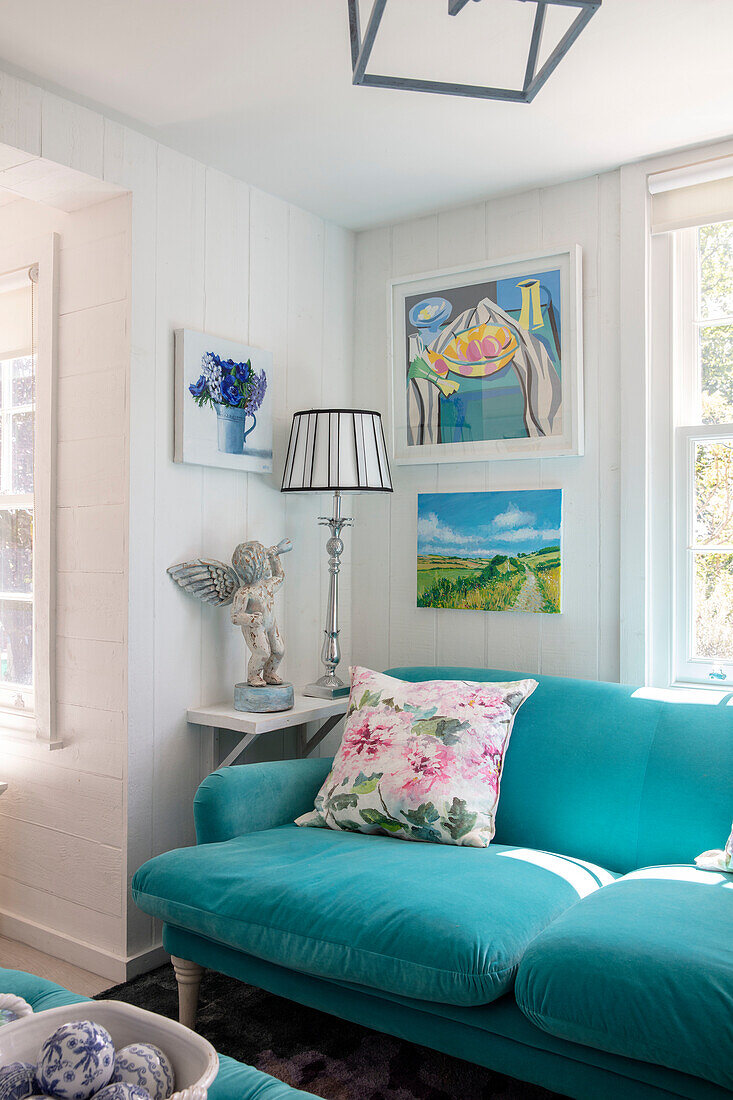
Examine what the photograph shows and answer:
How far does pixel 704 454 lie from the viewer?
2594 millimetres

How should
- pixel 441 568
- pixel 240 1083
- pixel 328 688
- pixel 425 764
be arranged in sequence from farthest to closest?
1. pixel 441 568
2. pixel 328 688
3. pixel 425 764
4. pixel 240 1083

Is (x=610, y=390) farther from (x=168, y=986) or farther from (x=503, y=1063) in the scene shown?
(x=168, y=986)

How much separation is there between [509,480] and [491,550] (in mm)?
244

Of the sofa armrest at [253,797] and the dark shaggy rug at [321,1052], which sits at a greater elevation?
the sofa armrest at [253,797]

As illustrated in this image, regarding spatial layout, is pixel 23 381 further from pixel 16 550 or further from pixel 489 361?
pixel 489 361

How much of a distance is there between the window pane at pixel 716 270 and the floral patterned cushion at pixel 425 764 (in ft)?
4.13

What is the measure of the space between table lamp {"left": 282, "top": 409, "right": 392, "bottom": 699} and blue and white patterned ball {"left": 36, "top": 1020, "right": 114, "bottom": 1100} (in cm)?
186

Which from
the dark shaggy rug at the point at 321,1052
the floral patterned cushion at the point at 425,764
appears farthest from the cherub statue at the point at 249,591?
the dark shaggy rug at the point at 321,1052

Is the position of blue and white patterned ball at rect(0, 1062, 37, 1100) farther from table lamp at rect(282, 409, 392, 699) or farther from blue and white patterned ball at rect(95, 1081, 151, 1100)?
table lamp at rect(282, 409, 392, 699)

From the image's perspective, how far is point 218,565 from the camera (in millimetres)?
2607

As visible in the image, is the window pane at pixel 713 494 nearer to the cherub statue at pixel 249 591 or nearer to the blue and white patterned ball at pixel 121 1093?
the cherub statue at pixel 249 591

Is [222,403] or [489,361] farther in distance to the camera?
[489,361]

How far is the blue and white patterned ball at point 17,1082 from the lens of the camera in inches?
38.1

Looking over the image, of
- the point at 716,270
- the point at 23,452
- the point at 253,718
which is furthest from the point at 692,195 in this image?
the point at 23,452
